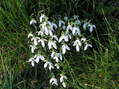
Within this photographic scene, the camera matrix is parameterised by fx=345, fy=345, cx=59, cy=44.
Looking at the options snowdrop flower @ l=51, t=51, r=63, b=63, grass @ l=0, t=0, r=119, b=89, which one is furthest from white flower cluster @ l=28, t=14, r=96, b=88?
grass @ l=0, t=0, r=119, b=89

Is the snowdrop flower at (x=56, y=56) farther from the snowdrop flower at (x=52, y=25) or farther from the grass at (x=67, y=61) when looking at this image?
the snowdrop flower at (x=52, y=25)

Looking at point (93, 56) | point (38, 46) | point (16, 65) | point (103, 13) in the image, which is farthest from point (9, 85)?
point (103, 13)

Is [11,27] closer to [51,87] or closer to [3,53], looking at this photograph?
[3,53]

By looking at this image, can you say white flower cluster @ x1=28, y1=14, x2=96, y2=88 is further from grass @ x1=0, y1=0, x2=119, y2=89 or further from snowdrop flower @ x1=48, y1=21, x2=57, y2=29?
grass @ x1=0, y1=0, x2=119, y2=89

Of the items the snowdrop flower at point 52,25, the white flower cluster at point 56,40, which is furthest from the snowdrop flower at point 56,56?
the snowdrop flower at point 52,25

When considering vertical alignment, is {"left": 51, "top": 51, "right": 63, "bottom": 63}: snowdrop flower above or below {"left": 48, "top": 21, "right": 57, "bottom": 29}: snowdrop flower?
below

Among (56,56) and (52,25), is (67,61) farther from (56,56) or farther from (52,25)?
(52,25)
